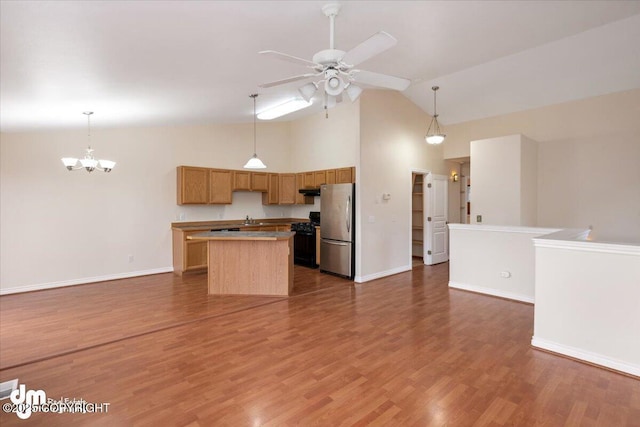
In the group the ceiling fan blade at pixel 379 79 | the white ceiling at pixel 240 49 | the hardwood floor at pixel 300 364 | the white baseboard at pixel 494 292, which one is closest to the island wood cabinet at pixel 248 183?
the white ceiling at pixel 240 49

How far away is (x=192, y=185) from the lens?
238 inches

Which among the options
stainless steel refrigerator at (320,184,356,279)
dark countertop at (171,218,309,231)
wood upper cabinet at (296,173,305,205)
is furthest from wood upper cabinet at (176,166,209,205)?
stainless steel refrigerator at (320,184,356,279)

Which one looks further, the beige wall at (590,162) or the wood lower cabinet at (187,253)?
the wood lower cabinet at (187,253)

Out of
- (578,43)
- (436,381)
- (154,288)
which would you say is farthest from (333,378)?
(578,43)

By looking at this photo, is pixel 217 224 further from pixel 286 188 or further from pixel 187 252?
pixel 286 188

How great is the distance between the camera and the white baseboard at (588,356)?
2.54 metres

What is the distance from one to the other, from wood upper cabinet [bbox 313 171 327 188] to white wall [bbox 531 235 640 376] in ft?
13.2

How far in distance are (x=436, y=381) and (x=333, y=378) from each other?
2.62ft

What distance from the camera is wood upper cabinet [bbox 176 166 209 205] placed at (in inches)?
234

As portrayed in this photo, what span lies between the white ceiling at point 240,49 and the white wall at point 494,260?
7.96 ft

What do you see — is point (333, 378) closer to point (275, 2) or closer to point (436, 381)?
point (436, 381)

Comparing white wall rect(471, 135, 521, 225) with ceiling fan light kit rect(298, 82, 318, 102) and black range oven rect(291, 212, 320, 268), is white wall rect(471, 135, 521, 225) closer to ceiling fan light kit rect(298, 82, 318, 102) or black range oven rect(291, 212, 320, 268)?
black range oven rect(291, 212, 320, 268)

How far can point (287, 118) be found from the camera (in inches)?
281

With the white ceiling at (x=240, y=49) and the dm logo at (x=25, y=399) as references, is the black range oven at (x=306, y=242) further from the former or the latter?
the dm logo at (x=25, y=399)
